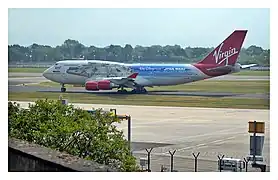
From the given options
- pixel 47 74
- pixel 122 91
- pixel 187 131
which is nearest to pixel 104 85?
pixel 122 91

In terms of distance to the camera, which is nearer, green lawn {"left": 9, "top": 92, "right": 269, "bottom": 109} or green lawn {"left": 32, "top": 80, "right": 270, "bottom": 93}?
green lawn {"left": 9, "top": 92, "right": 269, "bottom": 109}

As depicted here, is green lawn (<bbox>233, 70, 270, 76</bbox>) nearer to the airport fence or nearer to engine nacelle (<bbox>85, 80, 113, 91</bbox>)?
the airport fence

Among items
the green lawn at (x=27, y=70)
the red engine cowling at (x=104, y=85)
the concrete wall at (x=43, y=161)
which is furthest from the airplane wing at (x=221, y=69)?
the concrete wall at (x=43, y=161)

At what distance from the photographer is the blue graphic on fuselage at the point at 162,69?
7965 millimetres

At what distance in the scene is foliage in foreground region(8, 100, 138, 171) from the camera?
199 inches

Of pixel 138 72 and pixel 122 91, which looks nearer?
pixel 122 91

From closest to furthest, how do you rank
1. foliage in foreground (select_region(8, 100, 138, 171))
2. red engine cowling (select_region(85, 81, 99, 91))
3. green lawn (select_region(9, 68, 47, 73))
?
foliage in foreground (select_region(8, 100, 138, 171))
green lawn (select_region(9, 68, 47, 73))
red engine cowling (select_region(85, 81, 99, 91))

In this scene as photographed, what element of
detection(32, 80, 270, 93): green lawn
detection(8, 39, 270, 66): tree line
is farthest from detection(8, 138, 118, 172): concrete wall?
detection(32, 80, 270, 93): green lawn

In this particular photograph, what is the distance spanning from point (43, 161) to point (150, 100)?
369cm

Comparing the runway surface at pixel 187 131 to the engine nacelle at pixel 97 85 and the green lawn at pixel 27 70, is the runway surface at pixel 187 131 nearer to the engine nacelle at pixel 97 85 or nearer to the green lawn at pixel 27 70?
the engine nacelle at pixel 97 85

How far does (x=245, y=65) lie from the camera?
293 inches

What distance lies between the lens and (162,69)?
26.6ft

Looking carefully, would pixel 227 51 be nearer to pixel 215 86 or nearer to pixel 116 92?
pixel 215 86

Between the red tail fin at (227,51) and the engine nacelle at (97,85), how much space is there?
1.24 m
